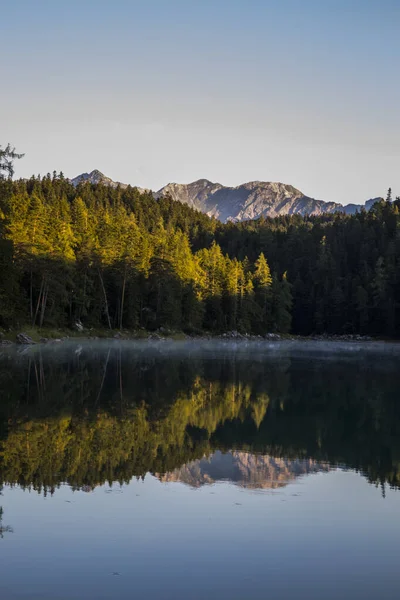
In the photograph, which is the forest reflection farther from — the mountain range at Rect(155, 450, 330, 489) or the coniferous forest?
the coniferous forest

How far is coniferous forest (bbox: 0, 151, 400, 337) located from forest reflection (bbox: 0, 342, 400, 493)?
97.9 feet

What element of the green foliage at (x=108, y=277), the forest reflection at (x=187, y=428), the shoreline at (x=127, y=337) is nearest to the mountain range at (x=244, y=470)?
the forest reflection at (x=187, y=428)

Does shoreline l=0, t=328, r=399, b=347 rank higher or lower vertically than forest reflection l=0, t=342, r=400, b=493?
lower

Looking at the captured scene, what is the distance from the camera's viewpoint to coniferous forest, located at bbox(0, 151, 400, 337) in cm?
7081

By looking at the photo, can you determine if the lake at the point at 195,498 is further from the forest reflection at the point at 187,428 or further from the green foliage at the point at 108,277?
the green foliage at the point at 108,277

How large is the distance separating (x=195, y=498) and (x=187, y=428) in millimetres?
6937

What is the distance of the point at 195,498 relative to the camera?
11.2 m

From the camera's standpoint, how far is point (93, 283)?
84312 mm

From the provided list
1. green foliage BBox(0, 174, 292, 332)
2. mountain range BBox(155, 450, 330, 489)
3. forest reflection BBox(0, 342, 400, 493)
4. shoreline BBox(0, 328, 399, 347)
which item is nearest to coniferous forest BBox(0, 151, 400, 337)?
green foliage BBox(0, 174, 292, 332)

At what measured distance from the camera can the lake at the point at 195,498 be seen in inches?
297

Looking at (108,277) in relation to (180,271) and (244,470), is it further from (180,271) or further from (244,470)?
(244,470)

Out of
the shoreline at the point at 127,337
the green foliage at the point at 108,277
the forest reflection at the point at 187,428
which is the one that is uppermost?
the green foliage at the point at 108,277

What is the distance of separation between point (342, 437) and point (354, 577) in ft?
35.3

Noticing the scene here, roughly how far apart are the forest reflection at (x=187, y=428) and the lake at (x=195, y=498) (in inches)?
2.7
